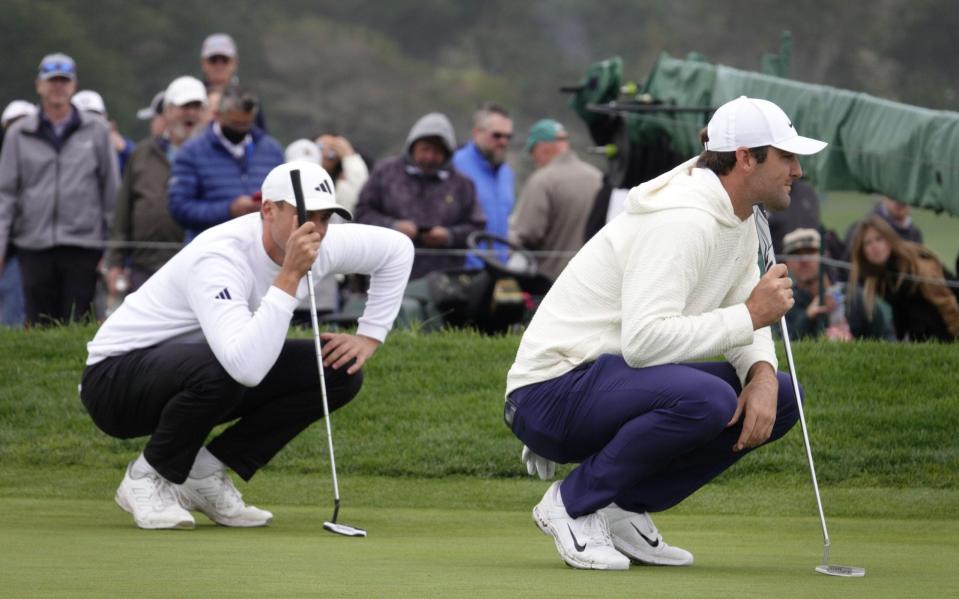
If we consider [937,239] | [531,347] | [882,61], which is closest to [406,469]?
[531,347]

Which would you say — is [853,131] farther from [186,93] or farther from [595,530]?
[595,530]

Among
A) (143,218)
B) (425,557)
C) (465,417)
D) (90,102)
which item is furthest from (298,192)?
(90,102)

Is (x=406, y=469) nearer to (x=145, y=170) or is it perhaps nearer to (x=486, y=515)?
(x=486, y=515)

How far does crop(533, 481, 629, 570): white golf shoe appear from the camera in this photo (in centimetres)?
569

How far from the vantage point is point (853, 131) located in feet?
36.5

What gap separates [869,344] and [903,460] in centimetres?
159

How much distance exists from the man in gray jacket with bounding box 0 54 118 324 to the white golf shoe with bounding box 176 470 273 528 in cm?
510

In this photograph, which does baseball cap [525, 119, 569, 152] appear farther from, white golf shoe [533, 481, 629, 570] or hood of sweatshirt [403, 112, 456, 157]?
white golf shoe [533, 481, 629, 570]

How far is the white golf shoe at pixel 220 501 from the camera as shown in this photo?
6.93 m

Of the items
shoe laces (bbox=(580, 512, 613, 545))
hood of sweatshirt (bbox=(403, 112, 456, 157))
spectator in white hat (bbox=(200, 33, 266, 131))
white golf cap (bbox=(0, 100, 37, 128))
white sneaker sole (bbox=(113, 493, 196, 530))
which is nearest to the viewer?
shoe laces (bbox=(580, 512, 613, 545))

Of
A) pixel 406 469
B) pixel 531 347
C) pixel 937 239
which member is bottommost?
pixel 937 239

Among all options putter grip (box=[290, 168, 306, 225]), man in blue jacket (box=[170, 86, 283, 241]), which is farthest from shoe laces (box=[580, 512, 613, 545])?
man in blue jacket (box=[170, 86, 283, 241])

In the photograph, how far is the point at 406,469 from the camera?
8750mm

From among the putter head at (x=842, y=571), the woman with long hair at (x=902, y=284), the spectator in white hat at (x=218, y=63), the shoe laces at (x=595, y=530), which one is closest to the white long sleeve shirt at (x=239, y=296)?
the shoe laces at (x=595, y=530)
